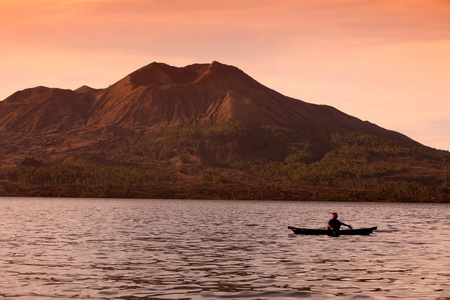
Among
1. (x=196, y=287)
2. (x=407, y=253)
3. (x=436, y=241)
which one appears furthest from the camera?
(x=436, y=241)

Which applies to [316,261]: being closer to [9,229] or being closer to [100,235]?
[100,235]

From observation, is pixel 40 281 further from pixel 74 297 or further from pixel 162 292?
pixel 162 292

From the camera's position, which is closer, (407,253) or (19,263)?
(19,263)

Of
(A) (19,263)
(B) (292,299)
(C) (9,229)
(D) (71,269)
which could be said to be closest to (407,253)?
(B) (292,299)

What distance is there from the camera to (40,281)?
32938 millimetres

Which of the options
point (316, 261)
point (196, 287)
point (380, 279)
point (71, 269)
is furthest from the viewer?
point (316, 261)

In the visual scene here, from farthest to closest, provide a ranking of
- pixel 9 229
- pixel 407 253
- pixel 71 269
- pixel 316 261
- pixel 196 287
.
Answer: pixel 9 229, pixel 407 253, pixel 316 261, pixel 71 269, pixel 196 287

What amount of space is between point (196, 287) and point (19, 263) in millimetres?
14960

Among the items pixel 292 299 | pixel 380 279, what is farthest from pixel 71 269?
pixel 380 279

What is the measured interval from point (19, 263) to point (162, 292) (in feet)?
48.3

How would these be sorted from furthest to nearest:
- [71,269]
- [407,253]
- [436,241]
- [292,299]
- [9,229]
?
[9,229], [436,241], [407,253], [71,269], [292,299]

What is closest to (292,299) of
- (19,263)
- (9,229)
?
(19,263)

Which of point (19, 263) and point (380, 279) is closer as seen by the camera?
point (380, 279)

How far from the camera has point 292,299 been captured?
2830 centimetres
